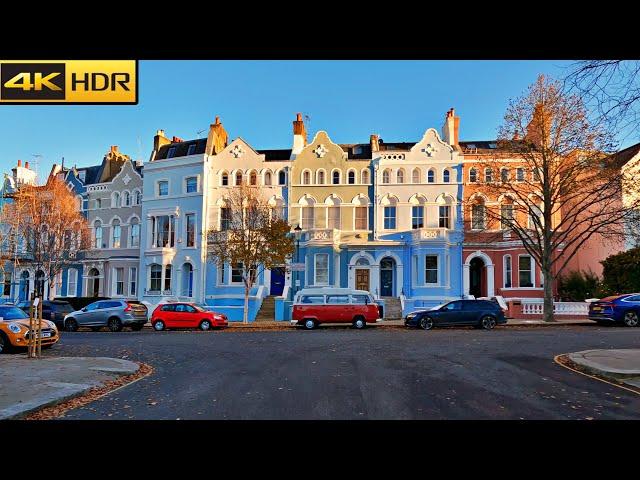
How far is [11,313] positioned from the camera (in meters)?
17.5

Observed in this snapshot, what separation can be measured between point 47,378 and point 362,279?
25.7 meters

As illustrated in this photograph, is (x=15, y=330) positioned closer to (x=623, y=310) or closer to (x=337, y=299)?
(x=337, y=299)

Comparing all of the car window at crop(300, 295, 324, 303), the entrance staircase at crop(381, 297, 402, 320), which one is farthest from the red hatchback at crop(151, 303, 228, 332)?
the entrance staircase at crop(381, 297, 402, 320)

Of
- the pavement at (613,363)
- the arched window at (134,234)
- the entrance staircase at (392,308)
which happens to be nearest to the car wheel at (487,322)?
the entrance staircase at (392,308)

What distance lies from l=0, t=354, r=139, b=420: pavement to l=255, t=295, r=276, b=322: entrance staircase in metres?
18.8

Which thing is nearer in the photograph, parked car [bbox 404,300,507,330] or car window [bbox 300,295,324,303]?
parked car [bbox 404,300,507,330]

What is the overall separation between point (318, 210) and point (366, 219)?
3.30 m

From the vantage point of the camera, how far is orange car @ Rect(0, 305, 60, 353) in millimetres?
16438

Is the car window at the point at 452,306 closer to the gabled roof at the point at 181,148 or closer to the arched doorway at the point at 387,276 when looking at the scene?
the arched doorway at the point at 387,276

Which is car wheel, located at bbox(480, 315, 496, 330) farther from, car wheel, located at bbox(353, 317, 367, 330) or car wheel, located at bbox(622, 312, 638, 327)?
car wheel, located at bbox(622, 312, 638, 327)
